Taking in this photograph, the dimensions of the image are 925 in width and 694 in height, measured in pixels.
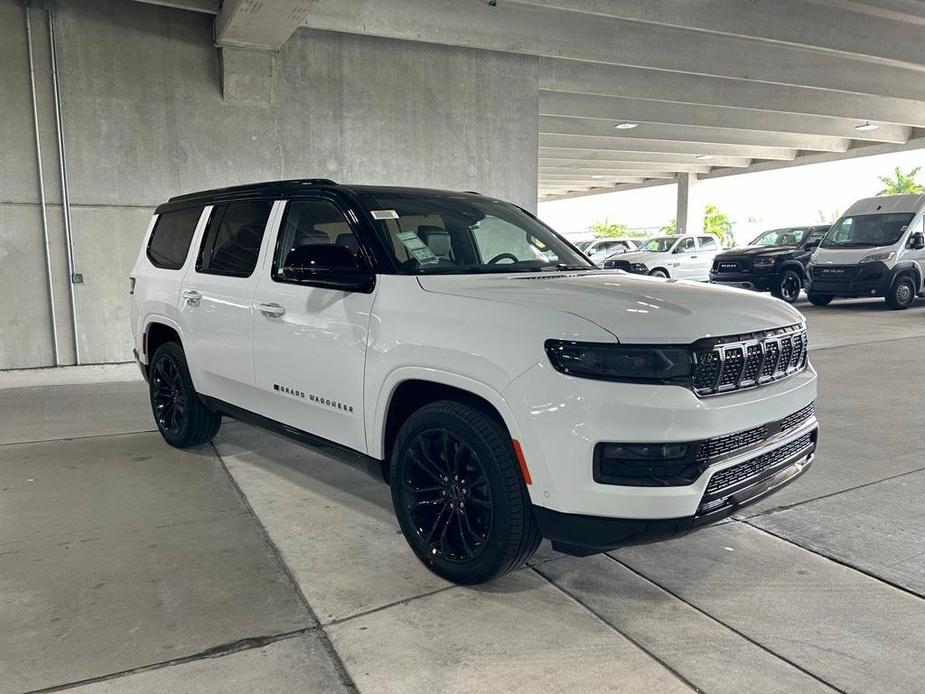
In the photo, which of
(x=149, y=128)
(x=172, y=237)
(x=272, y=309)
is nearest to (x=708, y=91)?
(x=149, y=128)

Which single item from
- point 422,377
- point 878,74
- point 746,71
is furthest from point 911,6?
point 422,377

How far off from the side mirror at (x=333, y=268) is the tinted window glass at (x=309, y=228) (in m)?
0.22

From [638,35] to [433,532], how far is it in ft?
34.9

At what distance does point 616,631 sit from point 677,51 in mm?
11466

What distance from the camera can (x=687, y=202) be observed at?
31.0 metres

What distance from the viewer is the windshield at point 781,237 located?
1772cm

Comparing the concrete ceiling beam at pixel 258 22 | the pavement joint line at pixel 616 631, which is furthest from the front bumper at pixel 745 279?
the pavement joint line at pixel 616 631

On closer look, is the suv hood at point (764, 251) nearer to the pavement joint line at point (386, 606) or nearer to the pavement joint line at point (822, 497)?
the pavement joint line at point (822, 497)

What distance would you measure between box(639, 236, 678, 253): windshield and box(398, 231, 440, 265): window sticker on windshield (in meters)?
16.9

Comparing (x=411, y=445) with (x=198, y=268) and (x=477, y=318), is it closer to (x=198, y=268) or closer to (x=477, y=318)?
(x=477, y=318)

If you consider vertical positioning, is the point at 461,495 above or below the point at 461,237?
below

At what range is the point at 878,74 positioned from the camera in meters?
15.3

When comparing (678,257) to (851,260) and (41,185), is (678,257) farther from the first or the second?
(41,185)

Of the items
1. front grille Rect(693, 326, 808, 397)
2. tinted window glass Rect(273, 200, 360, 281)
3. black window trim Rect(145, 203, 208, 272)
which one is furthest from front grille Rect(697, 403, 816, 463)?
black window trim Rect(145, 203, 208, 272)
